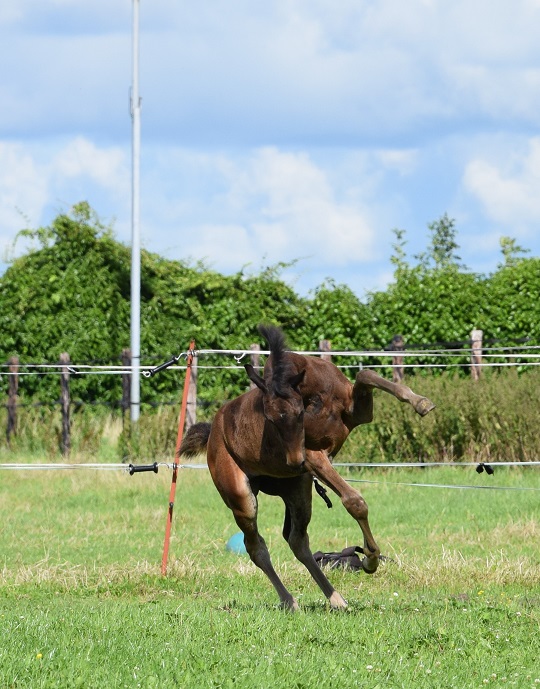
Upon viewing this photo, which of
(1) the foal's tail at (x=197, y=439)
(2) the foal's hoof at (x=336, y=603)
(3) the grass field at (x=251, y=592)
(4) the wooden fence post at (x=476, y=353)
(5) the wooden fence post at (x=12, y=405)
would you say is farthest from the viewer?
(5) the wooden fence post at (x=12, y=405)

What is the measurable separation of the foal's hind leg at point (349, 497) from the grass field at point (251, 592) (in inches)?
17.5

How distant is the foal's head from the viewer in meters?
7.19

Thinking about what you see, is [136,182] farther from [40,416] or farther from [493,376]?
[493,376]

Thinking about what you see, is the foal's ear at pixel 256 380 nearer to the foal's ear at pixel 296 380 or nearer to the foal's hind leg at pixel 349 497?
the foal's ear at pixel 296 380

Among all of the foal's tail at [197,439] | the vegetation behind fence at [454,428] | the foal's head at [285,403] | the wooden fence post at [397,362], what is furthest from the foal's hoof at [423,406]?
the wooden fence post at [397,362]

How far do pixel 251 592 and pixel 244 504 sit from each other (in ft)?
5.71

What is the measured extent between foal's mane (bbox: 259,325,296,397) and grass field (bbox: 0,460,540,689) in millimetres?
1583

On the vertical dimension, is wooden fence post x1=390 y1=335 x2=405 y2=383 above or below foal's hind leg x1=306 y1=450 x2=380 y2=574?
above

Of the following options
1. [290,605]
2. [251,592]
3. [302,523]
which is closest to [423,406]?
[302,523]

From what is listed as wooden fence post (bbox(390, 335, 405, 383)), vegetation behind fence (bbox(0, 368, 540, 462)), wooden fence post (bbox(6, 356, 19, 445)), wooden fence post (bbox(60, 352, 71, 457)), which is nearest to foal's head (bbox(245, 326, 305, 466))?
vegetation behind fence (bbox(0, 368, 540, 462))

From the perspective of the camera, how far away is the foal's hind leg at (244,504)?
8.06 metres

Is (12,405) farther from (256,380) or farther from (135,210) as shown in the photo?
(256,380)

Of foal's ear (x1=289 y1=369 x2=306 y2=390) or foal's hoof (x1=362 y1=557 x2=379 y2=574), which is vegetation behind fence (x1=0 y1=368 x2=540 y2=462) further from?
foal's ear (x1=289 y1=369 x2=306 y2=390)

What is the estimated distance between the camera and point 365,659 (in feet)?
20.4
